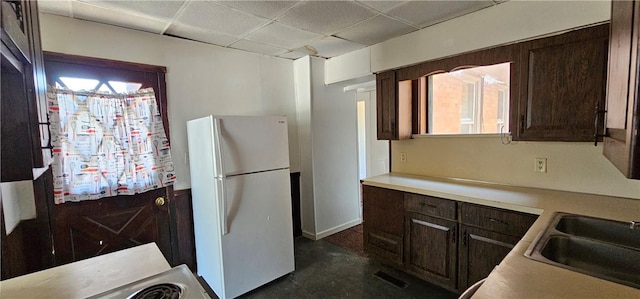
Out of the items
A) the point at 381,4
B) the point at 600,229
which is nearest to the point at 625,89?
the point at 600,229

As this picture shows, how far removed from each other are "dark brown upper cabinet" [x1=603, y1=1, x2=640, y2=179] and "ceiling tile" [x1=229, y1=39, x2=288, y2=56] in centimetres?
262

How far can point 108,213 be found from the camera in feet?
7.69

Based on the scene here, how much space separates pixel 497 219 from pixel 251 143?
1.93 meters

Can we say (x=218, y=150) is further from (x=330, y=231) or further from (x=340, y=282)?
(x=330, y=231)

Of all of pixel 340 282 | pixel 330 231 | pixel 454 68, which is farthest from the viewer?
pixel 330 231

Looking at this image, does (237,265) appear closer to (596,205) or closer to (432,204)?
(432,204)

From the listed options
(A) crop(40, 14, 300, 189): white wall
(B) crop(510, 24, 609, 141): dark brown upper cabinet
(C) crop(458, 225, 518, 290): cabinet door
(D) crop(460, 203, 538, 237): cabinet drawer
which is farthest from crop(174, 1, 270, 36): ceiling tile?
(C) crop(458, 225, 518, 290): cabinet door

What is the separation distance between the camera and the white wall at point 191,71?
7.17 ft

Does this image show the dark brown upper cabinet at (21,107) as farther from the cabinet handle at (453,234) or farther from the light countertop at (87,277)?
the cabinet handle at (453,234)

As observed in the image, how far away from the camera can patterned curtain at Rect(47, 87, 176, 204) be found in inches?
82.5

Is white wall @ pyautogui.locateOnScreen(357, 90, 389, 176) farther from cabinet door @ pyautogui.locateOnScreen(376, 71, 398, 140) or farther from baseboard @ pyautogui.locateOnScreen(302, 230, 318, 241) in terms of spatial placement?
baseboard @ pyautogui.locateOnScreen(302, 230, 318, 241)

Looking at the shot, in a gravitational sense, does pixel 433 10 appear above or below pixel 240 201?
above

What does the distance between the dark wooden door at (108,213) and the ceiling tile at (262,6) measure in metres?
1.05

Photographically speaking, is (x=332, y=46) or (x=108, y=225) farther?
(x=332, y=46)
